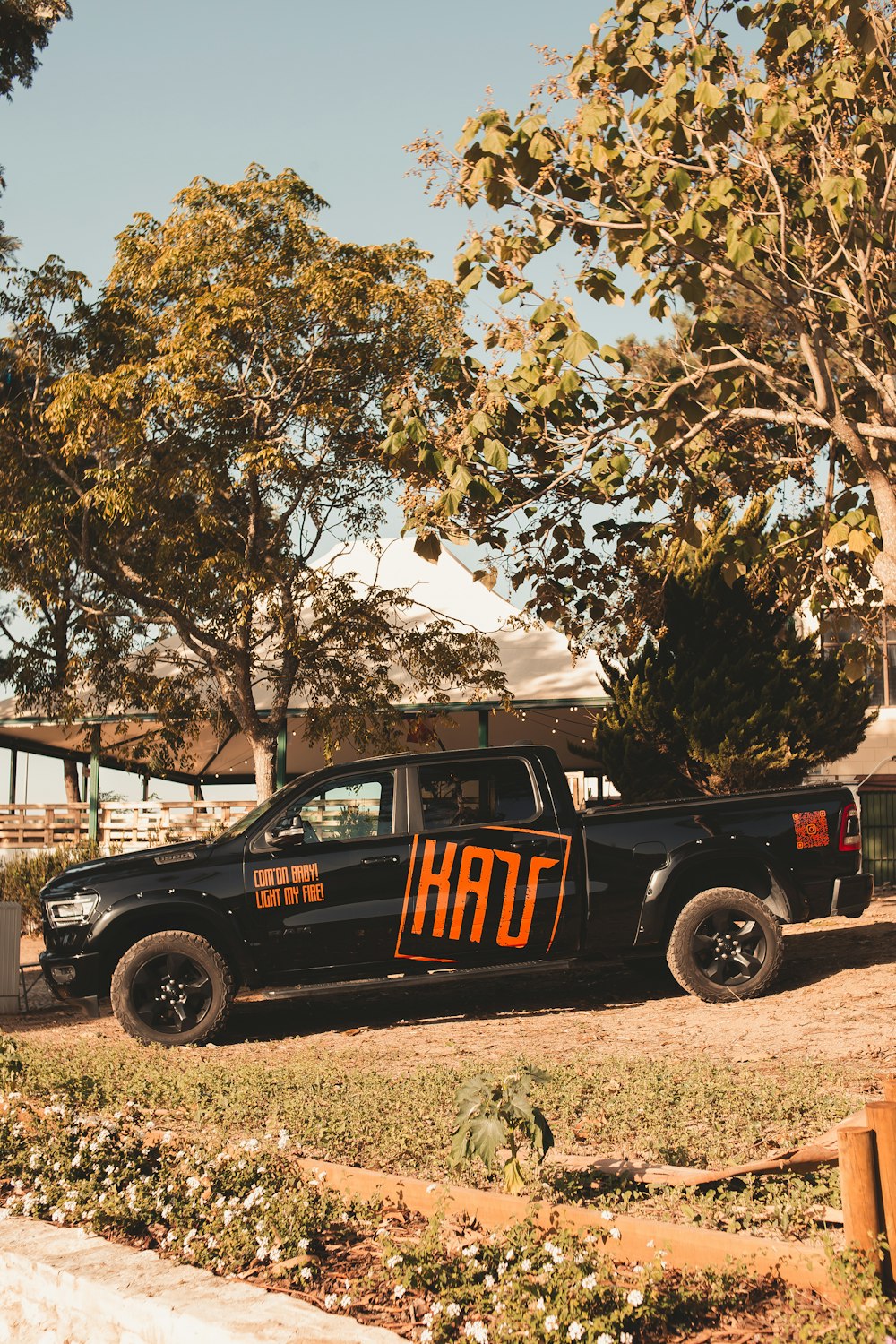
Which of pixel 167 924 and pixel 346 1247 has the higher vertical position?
pixel 167 924

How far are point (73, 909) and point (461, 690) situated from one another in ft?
33.4

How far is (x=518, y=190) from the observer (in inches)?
377

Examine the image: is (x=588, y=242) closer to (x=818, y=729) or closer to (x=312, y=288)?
(x=312, y=288)

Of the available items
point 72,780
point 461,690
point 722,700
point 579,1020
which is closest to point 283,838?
point 579,1020

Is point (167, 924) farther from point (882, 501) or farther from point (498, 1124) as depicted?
point (882, 501)

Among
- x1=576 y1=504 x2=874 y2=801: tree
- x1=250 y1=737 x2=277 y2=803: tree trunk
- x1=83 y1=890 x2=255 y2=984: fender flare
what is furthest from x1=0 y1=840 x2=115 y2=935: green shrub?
x1=83 y1=890 x2=255 y2=984: fender flare

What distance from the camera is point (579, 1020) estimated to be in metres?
9.20

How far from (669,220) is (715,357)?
3869 millimetres

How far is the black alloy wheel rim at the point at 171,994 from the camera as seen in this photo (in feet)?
28.7

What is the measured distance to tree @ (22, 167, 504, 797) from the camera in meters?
15.6

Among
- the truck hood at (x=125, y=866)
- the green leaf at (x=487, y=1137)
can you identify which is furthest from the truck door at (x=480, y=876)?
the green leaf at (x=487, y=1137)

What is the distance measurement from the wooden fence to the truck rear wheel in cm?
1164

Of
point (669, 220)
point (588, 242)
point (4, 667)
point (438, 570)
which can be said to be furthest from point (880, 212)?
point (4, 667)

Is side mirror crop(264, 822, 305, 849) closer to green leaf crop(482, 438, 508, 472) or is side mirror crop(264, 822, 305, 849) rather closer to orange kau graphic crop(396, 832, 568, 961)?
orange kau graphic crop(396, 832, 568, 961)
